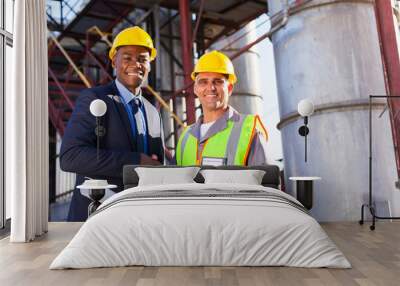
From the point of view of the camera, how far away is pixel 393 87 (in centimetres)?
593

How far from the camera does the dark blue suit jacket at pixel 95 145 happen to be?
220 inches

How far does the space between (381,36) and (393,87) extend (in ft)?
2.40

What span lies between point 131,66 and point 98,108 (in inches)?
34.3

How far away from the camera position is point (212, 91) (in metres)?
5.97

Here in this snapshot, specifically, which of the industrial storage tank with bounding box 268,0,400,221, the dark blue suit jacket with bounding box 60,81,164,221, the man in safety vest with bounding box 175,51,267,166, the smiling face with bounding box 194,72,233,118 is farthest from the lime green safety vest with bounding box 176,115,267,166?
the industrial storage tank with bounding box 268,0,400,221

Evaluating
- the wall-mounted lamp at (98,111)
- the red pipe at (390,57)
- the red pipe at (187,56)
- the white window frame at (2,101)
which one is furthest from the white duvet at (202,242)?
the red pipe at (187,56)

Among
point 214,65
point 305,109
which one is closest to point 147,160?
point 214,65

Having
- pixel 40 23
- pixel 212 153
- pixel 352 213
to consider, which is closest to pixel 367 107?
pixel 352 213

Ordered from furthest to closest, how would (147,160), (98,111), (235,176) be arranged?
(147,160)
(98,111)
(235,176)

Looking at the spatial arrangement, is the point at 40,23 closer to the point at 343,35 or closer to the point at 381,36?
the point at 343,35

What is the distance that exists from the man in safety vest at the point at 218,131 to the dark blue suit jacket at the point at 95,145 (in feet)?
2.54

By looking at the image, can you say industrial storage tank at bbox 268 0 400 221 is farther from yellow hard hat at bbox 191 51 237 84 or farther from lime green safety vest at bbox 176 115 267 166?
yellow hard hat at bbox 191 51 237 84

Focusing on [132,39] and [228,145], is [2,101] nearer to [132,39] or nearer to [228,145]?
[132,39]

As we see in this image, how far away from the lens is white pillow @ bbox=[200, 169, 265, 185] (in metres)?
4.95
